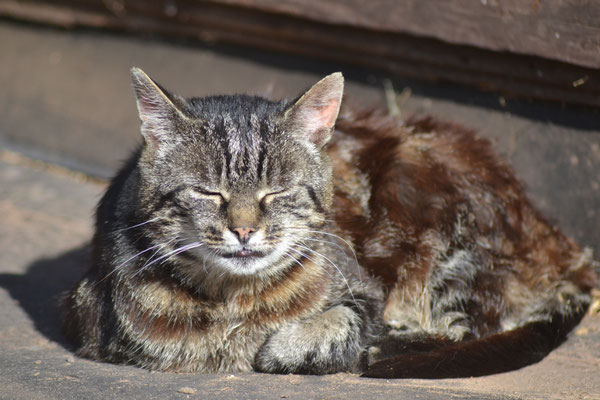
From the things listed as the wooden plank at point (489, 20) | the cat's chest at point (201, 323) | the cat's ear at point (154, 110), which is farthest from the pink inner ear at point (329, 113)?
the wooden plank at point (489, 20)

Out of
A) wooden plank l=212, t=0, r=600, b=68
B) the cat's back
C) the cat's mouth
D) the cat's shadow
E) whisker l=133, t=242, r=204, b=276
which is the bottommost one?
the cat's shadow

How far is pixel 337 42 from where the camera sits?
4.89 metres

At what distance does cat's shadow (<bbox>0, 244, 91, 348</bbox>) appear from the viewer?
12.0ft

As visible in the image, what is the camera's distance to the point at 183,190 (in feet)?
9.62

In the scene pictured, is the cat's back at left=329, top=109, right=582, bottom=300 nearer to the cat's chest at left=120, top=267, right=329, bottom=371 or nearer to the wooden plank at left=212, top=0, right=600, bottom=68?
the cat's chest at left=120, top=267, right=329, bottom=371

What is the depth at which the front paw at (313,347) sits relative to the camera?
3.02 m

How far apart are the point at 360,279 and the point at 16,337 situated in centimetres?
170

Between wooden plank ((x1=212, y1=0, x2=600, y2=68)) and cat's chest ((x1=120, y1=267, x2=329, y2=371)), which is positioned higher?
wooden plank ((x1=212, y1=0, x2=600, y2=68))

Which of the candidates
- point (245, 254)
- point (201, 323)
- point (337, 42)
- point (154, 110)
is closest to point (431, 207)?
point (245, 254)

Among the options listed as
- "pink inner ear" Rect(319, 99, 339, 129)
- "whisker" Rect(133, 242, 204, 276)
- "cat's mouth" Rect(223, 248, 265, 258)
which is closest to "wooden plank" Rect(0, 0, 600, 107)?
"pink inner ear" Rect(319, 99, 339, 129)

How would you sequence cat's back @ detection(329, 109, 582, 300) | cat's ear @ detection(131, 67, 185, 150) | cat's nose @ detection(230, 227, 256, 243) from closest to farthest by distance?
cat's nose @ detection(230, 227, 256, 243) → cat's ear @ detection(131, 67, 185, 150) → cat's back @ detection(329, 109, 582, 300)

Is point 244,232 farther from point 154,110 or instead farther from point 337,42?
point 337,42

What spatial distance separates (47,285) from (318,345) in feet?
6.43

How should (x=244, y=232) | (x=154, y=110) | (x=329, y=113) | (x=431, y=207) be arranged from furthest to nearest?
(x=431, y=207) < (x=329, y=113) < (x=154, y=110) < (x=244, y=232)
